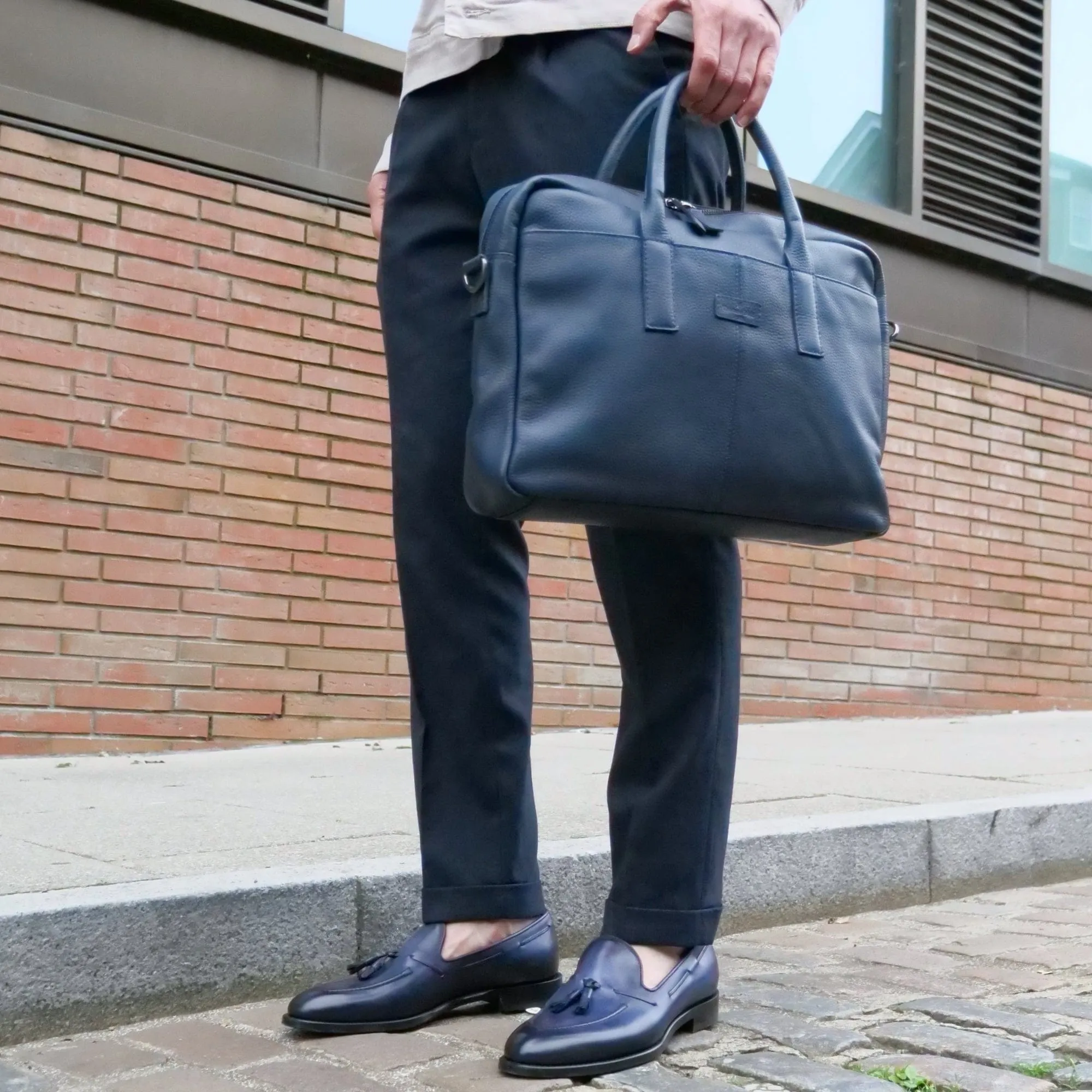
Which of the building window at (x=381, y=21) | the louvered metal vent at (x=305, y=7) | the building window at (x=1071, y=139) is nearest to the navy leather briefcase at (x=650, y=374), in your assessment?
the louvered metal vent at (x=305, y=7)

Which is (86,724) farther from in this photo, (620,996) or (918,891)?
(620,996)

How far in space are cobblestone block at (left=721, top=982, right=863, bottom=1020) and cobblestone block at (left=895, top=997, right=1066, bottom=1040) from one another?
94 mm

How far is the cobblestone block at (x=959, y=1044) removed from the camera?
6.29 feet

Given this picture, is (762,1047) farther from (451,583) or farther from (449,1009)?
(451,583)

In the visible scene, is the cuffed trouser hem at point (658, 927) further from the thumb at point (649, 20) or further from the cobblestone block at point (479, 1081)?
the thumb at point (649, 20)

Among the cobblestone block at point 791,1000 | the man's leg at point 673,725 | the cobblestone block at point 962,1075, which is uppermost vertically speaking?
the man's leg at point 673,725

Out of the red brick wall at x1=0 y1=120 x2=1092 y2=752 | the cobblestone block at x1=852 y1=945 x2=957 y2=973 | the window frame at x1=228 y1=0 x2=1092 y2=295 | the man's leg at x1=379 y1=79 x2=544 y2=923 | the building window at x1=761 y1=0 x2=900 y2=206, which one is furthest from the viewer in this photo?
the building window at x1=761 y1=0 x2=900 y2=206

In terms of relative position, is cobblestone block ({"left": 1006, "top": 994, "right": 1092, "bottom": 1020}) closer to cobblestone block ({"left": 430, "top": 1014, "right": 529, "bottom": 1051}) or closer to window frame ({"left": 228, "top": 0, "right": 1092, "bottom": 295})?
cobblestone block ({"left": 430, "top": 1014, "right": 529, "bottom": 1051})

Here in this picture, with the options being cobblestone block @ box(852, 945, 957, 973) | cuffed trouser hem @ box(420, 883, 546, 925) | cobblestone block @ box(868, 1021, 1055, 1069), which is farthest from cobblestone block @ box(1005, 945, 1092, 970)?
cuffed trouser hem @ box(420, 883, 546, 925)

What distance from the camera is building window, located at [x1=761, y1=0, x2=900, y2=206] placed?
6402mm

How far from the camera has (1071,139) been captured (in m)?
7.50

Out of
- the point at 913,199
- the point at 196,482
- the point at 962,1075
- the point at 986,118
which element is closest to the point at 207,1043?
the point at 962,1075

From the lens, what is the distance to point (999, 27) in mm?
6926

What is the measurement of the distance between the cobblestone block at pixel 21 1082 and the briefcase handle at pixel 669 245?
1.17m
